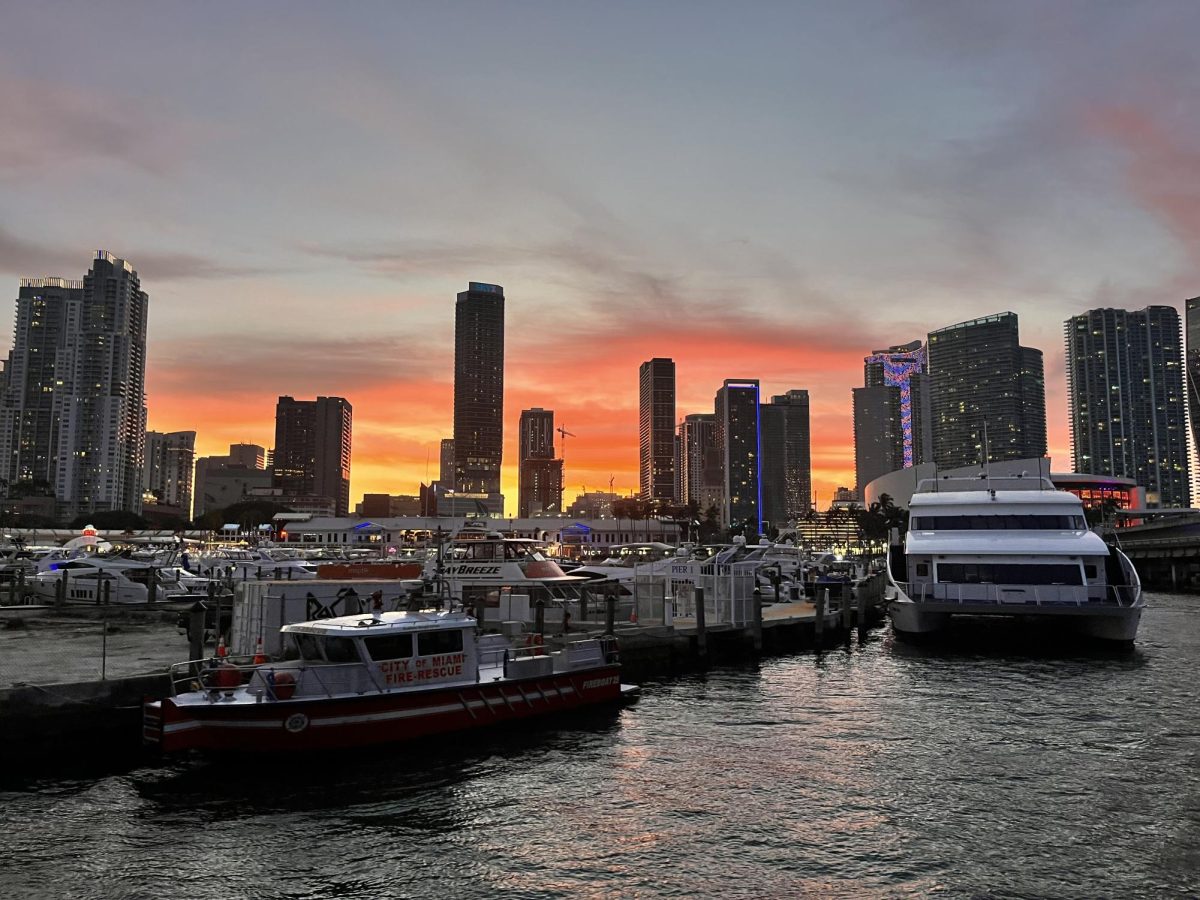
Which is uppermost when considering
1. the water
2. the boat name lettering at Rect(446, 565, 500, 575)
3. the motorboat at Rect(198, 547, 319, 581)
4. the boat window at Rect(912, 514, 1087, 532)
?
the boat window at Rect(912, 514, 1087, 532)

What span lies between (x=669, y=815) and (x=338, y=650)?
27.6 ft

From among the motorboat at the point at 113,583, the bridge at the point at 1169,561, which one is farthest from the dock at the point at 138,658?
the bridge at the point at 1169,561

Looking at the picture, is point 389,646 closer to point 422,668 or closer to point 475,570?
point 422,668

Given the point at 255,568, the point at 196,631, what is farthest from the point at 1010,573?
the point at 255,568

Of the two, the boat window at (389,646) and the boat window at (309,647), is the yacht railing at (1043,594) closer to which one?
the boat window at (389,646)

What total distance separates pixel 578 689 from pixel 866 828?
1037cm

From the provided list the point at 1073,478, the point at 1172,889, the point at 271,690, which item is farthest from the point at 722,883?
the point at 1073,478

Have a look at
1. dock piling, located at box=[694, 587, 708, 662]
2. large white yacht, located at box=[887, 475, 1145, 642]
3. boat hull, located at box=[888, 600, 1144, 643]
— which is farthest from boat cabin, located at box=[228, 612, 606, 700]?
large white yacht, located at box=[887, 475, 1145, 642]

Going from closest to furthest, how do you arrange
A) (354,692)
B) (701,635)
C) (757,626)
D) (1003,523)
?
(354,692)
(701,635)
(757,626)
(1003,523)

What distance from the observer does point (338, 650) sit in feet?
64.2

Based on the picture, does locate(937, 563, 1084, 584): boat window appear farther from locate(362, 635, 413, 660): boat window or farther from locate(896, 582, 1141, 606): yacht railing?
locate(362, 635, 413, 660): boat window

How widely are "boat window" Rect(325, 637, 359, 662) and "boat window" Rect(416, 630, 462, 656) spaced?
160 cm

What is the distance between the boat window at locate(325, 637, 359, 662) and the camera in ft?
64.1

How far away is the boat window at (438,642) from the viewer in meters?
20.6
